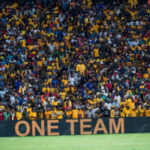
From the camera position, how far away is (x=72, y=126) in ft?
64.6

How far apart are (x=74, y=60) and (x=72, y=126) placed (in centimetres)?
687

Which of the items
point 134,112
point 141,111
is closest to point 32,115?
point 134,112

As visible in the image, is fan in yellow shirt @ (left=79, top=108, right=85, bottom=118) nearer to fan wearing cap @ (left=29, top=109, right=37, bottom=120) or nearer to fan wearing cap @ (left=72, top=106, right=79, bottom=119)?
fan wearing cap @ (left=72, top=106, right=79, bottom=119)

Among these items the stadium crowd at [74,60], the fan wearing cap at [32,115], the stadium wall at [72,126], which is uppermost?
the stadium crowd at [74,60]

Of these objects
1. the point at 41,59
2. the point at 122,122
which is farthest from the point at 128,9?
the point at 122,122

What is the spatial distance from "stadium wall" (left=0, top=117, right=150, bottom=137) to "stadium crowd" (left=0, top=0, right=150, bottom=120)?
6.14 feet

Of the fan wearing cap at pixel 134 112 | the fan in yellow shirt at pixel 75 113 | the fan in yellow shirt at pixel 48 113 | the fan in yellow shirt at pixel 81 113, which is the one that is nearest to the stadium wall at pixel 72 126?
the fan in yellow shirt at pixel 75 113

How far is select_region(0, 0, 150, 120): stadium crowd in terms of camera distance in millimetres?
22359

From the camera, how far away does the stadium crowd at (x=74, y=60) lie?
2236cm

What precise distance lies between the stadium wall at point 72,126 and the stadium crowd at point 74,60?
1871 millimetres

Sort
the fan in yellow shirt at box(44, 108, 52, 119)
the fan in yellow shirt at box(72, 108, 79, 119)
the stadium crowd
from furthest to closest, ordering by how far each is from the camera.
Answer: the stadium crowd < the fan in yellow shirt at box(44, 108, 52, 119) < the fan in yellow shirt at box(72, 108, 79, 119)

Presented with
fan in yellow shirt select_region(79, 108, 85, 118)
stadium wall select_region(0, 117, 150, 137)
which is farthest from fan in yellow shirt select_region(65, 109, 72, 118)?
stadium wall select_region(0, 117, 150, 137)

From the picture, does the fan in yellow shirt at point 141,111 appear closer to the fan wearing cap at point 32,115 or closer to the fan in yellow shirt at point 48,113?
the fan in yellow shirt at point 48,113

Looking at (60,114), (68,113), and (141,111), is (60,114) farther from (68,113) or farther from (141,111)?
(141,111)
